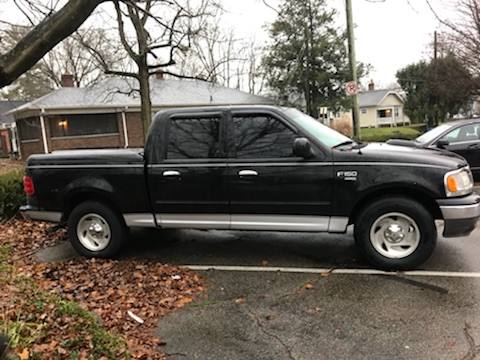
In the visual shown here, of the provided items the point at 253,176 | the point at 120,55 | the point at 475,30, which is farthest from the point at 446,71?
the point at 253,176

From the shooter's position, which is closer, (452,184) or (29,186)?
(452,184)

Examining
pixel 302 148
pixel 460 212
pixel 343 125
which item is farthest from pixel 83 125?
pixel 460 212

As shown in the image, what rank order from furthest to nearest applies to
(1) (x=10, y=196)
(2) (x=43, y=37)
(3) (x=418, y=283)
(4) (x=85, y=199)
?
(1) (x=10, y=196)
(4) (x=85, y=199)
(3) (x=418, y=283)
(2) (x=43, y=37)

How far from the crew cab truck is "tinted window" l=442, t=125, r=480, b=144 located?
17.0ft

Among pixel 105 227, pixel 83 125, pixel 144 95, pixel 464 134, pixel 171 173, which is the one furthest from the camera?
pixel 83 125

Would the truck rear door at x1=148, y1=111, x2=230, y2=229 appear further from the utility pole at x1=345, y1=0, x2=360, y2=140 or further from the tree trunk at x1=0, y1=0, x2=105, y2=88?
the utility pole at x1=345, y1=0, x2=360, y2=140

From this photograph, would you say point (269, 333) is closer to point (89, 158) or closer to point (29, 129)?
point (89, 158)

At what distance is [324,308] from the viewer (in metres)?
4.09

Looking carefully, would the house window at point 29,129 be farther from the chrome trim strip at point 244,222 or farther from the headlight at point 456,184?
the headlight at point 456,184

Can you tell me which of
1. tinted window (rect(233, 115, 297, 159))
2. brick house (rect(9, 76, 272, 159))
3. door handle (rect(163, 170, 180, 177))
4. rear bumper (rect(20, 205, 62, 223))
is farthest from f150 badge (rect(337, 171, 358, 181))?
brick house (rect(9, 76, 272, 159))

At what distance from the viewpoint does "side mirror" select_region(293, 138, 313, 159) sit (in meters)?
4.97

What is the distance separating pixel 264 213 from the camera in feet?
17.5

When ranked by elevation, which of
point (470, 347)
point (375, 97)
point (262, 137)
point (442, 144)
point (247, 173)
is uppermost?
point (375, 97)

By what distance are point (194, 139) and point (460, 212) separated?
10.8ft
